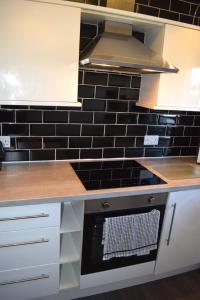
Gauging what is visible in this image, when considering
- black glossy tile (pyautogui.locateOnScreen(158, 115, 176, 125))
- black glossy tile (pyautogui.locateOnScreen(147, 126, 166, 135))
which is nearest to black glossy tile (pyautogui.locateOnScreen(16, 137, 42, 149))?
black glossy tile (pyautogui.locateOnScreen(147, 126, 166, 135))

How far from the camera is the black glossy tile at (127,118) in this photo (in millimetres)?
2023

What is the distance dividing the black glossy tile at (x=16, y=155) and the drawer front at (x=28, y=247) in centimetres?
64

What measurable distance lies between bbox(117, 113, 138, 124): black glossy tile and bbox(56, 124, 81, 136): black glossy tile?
0.36 metres

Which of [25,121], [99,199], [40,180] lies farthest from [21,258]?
[25,121]

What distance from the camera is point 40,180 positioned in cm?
153

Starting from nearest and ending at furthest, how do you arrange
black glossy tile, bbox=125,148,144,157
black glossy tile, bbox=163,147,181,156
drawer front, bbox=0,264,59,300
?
drawer front, bbox=0,264,59,300 → black glossy tile, bbox=125,148,144,157 → black glossy tile, bbox=163,147,181,156

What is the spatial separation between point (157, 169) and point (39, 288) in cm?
120

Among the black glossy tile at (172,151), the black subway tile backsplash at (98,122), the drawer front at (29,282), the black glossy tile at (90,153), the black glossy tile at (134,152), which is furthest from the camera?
the black glossy tile at (172,151)

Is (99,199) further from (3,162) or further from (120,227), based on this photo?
(3,162)

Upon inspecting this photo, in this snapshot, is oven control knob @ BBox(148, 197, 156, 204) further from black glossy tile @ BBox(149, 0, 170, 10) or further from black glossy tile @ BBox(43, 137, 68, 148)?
black glossy tile @ BBox(149, 0, 170, 10)

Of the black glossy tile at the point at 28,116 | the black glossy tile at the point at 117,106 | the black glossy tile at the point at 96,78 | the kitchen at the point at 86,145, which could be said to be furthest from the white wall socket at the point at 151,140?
the black glossy tile at the point at 28,116

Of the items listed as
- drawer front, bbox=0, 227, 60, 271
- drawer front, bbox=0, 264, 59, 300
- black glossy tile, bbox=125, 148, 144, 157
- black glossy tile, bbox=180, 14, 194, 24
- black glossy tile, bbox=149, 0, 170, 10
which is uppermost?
black glossy tile, bbox=149, 0, 170, 10

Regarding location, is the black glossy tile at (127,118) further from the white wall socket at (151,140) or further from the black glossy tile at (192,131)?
the black glossy tile at (192,131)

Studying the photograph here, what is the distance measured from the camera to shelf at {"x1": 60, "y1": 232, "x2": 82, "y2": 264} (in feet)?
5.08
